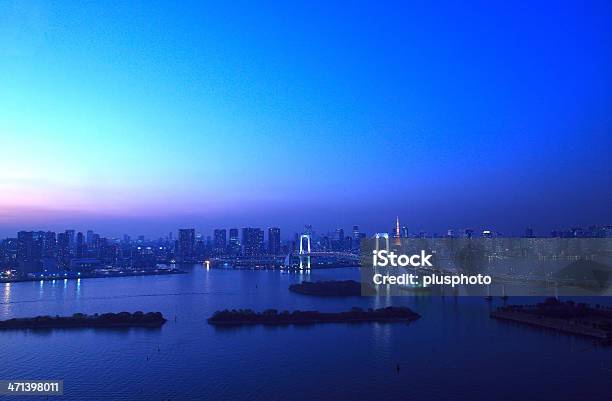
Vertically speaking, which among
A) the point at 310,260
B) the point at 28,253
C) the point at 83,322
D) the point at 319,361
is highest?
the point at 28,253

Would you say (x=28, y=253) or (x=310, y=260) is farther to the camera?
(x=310, y=260)

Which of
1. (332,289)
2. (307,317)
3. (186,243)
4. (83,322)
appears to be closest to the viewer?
(83,322)

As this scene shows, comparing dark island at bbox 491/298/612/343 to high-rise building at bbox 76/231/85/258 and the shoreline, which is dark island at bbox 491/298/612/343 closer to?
the shoreline

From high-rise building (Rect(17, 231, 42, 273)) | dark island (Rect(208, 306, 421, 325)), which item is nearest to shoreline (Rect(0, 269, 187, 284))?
high-rise building (Rect(17, 231, 42, 273))

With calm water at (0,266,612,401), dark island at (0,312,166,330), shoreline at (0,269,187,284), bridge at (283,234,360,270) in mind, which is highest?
bridge at (283,234,360,270)

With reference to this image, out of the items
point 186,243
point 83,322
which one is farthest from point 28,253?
point 83,322

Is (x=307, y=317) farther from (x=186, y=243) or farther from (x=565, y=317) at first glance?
(x=186, y=243)

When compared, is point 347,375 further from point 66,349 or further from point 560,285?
point 560,285
